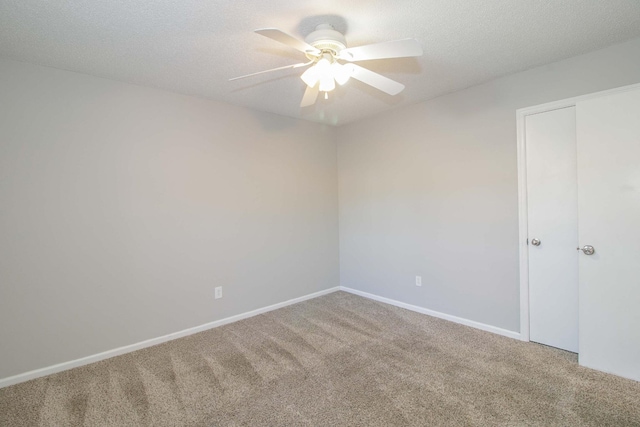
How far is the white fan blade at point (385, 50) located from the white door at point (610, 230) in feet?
5.47

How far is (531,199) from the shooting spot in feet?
9.04

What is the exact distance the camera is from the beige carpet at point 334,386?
1.88 meters

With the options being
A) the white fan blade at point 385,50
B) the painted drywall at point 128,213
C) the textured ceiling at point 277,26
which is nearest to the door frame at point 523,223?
the textured ceiling at point 277,26

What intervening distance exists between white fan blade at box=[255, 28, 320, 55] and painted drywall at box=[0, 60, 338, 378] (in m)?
1.83

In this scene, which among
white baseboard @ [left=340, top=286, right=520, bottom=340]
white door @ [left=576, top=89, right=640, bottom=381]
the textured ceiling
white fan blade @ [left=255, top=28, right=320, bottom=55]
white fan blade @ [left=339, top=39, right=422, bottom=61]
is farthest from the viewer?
white baseboard @ [left=340, top=286, right=520, bottom=340]

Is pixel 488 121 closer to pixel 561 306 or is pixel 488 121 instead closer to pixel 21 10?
pixel 561 306

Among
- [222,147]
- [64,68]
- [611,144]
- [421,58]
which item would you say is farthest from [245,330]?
[611,144]

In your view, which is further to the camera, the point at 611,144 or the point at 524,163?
the point at 524,163

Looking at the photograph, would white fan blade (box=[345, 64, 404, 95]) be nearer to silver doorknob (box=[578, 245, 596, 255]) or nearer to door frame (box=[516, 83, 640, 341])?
door frame (box=[516, 83, 640, 341])

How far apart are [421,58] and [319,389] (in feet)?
8.49

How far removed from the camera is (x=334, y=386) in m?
2.18

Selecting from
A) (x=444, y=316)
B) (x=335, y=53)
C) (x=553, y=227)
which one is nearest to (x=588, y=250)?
(x=553, y=227)

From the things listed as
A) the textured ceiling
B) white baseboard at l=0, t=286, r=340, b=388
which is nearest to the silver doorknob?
the textured ceiling

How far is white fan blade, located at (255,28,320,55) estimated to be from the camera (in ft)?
4.94
